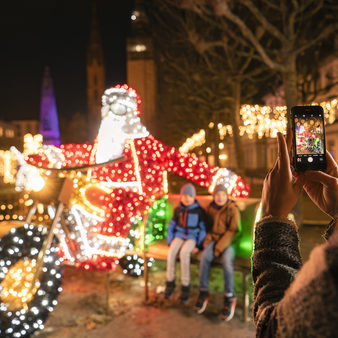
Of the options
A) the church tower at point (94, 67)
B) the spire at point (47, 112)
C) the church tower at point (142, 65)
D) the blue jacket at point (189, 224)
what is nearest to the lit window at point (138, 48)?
the church tower at point (142, 65)

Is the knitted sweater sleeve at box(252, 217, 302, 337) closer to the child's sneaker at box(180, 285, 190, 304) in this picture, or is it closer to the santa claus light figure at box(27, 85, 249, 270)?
the santa claus light figure at box(27, 85, 249, 270)

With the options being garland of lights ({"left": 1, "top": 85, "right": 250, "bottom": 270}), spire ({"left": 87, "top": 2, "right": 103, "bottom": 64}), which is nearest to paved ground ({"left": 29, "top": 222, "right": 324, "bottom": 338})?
garland of lights ({"left": 1, "top": 85, "right": 250, "bottom": 270})

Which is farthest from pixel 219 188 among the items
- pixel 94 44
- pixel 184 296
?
pixel 94 44

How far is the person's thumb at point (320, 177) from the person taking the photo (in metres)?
1.29

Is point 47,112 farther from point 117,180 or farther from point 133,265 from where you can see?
point 117,180

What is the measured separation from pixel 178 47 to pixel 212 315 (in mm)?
14050

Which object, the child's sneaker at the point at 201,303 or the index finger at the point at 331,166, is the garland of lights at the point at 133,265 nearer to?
the child's sneaker at the point at 201,303

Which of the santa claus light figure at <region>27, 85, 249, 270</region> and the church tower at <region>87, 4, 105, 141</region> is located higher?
the church tower at <region>87, 4, 105, 141</region>

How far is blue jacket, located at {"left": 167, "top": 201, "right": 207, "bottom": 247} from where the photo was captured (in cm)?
499

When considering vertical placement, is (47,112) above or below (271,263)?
above

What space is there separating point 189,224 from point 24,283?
2163mm

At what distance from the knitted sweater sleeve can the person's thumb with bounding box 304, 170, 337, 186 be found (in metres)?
0.30

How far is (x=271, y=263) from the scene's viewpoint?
100 cm

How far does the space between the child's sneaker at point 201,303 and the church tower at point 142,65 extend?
28.2 m
